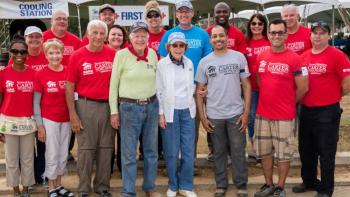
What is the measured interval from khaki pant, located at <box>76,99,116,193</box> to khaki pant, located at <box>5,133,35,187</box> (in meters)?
0.57

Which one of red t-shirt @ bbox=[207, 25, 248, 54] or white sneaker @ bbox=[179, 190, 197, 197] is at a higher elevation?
red t-shirt @ bbox=[207, 25, 248, 54]

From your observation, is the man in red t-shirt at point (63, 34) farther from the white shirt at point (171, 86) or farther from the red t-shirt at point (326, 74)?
the red t-shirt at point (326, 74)

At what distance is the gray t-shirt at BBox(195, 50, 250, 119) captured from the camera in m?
4.85

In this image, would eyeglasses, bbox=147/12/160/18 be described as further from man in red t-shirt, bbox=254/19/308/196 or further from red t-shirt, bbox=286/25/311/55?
red t-shirt, bbox=286/25/311/55

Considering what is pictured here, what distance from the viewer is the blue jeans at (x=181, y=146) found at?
491cm

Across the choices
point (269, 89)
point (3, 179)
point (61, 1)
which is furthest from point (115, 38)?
point (61, 1)

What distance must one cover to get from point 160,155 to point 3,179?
224 cm

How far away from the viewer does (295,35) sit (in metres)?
5.59

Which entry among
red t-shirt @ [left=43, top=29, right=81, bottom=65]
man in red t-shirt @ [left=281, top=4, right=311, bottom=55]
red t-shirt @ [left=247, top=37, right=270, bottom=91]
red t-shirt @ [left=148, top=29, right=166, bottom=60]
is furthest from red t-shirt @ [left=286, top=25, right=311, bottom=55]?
red t-shirt @ [left=43, top=29, right=81, bottom=65]

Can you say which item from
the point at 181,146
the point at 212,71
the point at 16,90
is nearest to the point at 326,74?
the point at 212,71

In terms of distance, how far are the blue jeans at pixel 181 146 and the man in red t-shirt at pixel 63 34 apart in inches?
67.6

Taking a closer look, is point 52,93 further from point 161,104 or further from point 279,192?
point 279,192

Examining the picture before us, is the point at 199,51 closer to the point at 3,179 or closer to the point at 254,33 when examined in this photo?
the point at 254,33

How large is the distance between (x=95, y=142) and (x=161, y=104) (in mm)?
870
